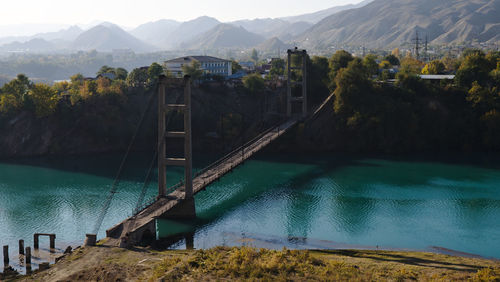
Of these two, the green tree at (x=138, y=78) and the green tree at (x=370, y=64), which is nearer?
the green tree at (x=370, y=64)

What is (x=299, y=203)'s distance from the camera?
3838cm

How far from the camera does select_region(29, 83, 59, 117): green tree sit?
5931 centimetres

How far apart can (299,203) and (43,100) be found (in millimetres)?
37633

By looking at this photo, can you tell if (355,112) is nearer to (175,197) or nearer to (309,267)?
(175,197)

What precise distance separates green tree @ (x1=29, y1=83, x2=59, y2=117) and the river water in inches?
286

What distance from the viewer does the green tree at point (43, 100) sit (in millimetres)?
59312

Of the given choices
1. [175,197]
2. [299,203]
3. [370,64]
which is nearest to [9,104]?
[175,197]

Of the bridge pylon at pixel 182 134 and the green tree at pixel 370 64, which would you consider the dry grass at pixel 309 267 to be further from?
the green tree at pixel 370 64

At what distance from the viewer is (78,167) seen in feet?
170

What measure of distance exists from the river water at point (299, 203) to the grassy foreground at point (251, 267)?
4.31m

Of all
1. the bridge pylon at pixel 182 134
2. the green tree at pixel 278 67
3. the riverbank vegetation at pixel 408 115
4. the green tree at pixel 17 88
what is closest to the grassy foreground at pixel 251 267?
the bridge pylon at pixel 182 134

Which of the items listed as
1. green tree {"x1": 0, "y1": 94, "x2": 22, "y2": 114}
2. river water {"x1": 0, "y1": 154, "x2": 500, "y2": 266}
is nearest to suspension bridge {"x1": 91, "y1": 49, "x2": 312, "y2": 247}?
river water {"x1": 0, "y1": 154, "x2": 500, "y2": 266}

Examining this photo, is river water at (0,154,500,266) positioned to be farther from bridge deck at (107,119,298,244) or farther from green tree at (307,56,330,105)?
green tree at (307,56,330,105)

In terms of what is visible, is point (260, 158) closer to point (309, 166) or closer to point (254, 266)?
point (309, 166)
